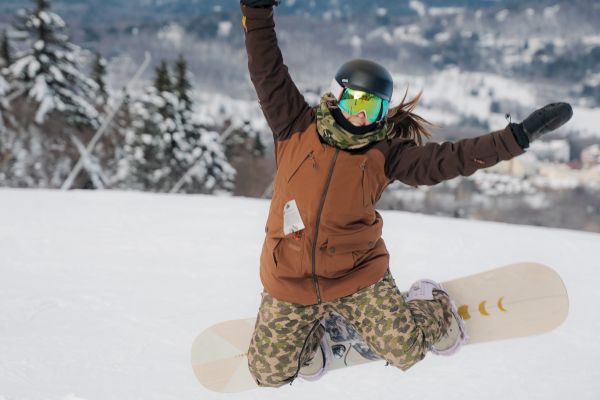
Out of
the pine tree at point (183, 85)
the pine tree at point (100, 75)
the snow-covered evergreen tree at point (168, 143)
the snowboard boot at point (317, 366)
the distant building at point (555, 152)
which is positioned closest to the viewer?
the snowboard boot at point (317, 366)

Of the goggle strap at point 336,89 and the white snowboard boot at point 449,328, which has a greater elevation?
the goggle strap at point 336,89

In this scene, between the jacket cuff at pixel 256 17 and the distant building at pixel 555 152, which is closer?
the jacket cuff at pixel 256 17

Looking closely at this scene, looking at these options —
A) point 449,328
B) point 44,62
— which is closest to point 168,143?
point 44,62

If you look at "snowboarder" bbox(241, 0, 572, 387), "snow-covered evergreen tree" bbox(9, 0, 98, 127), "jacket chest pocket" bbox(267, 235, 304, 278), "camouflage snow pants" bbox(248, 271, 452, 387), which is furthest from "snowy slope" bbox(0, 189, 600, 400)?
"snow-covered evergreen tree" bbox(9, 0, 98, 127)

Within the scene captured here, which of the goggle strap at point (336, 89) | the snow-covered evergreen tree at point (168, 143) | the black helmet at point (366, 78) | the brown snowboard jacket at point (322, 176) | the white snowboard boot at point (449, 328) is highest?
the black helmet at point (366, 78)

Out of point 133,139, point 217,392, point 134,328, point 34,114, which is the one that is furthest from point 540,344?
point 133,139

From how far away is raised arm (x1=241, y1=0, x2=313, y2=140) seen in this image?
2.14m

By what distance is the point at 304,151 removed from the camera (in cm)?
223

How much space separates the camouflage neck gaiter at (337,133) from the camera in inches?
85.0

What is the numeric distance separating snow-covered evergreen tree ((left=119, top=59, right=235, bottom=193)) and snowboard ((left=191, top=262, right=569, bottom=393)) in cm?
2230

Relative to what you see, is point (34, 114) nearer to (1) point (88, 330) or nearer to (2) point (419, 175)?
(1) point (88, 330)

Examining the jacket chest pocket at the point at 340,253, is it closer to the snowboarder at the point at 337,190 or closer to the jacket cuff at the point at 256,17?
the snowboarder at the point at 337,190

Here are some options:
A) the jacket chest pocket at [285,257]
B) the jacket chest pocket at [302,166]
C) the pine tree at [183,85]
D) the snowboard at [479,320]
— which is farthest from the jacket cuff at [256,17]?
the pine tree at [183,85]

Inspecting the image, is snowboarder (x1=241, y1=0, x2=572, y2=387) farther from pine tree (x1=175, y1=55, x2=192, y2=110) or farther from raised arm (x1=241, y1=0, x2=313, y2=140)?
pine tree (x1=175, y1=55, x2=192, y2=110)
